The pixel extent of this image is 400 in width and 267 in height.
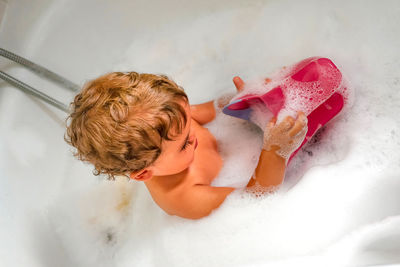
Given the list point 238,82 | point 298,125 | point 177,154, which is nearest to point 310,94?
point 298,125

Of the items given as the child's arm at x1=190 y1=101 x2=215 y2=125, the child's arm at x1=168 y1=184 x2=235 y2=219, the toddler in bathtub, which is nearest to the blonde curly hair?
the toddler in bathtub

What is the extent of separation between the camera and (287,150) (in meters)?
0.84

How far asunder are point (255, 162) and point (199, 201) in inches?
8.5

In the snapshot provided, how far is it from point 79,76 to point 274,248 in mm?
745

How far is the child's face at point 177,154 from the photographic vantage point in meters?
0.70

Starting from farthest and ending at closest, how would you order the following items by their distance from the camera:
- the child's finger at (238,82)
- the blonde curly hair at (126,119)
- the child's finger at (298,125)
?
the child's finger at (238,82)
the child's finger at (298,125)
the blonde curly hair at (126,119)

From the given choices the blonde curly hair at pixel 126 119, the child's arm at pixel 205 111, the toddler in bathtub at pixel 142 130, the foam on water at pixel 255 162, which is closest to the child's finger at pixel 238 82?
the child's arm at pixel 205 111

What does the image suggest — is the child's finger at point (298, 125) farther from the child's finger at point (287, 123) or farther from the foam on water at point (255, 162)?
the foam on water at point (255, 162)

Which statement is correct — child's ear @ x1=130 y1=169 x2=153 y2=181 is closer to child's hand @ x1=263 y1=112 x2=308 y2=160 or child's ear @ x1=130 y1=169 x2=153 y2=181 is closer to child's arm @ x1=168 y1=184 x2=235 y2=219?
child's arm @ x1=168 y1=184 x2=235 y2=219

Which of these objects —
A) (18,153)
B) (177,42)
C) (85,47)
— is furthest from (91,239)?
(177,42)

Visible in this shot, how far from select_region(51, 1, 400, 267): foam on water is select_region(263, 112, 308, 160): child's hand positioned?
0.12m

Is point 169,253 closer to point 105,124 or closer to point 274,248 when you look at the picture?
point 274,248

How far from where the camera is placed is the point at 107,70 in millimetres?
1157

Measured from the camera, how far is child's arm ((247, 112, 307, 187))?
31.6 inches
